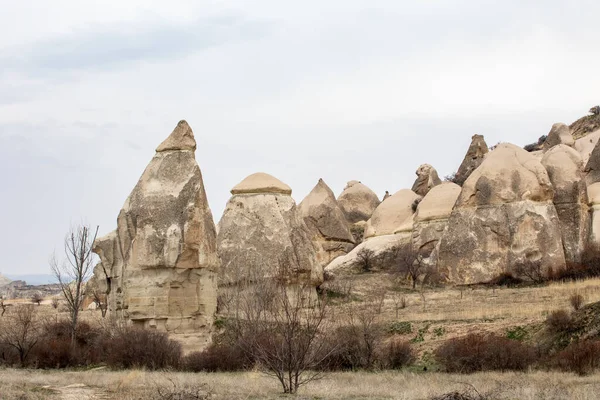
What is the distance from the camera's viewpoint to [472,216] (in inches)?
1218

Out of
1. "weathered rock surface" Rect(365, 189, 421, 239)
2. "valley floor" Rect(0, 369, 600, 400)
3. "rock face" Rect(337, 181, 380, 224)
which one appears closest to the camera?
"valley floor" Rect(0, 369, 600, 400)

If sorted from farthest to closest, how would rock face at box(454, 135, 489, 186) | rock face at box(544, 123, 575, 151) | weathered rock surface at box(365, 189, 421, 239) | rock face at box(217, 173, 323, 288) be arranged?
rock face at box(544, 123, 575, 151) → rock face at box(454, 135, 489, 186) → weathered rock surface at box(365, 189, 421, 239) → rock face at box(217, 173, 323, 288)

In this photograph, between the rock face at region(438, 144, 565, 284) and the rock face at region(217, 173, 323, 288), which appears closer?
the rock face at region(217, 173, 323, 288)

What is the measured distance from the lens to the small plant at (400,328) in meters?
21.6

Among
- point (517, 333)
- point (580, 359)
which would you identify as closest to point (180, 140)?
point (517, 333)

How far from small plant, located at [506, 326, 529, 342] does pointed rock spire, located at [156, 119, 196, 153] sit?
7.91 metres

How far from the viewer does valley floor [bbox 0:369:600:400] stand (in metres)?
12.4

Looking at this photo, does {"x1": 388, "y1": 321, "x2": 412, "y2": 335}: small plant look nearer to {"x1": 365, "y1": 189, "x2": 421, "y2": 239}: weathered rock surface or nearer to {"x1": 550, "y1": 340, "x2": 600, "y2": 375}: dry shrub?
{"x1": 550, "y1": 340, "x2": 600, "y2": 375}: dry shrub

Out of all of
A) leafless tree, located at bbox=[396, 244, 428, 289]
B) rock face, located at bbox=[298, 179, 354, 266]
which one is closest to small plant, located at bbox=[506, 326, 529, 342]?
leafless tree, located at bbox=[396, 244, 428, 289]

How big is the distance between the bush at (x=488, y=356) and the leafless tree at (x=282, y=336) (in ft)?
7.49

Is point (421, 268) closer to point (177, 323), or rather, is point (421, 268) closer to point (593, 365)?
point (177, 323)

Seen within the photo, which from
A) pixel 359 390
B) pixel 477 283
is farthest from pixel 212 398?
pixel 477 283

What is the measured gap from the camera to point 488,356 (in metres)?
16.7

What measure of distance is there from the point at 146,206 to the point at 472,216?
1334cm
